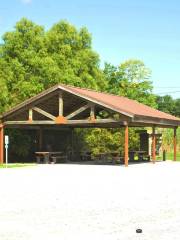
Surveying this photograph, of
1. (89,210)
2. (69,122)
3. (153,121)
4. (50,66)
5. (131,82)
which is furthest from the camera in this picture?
(131,82)

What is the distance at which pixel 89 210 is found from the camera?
9.81 metres

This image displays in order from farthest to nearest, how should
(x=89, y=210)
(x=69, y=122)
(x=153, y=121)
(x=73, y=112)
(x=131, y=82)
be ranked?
(x=131, y=82) → (x=73, y=112) → (x=153, y=121) → (x=69, y=122) → (x=89, y=210)

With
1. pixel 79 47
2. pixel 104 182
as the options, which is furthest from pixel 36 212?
pixel 79 47

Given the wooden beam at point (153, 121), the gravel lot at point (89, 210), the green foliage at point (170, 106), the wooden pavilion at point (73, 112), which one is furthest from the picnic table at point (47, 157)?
the green foliage at point (170, 106)

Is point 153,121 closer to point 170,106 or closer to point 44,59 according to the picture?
point 44,59

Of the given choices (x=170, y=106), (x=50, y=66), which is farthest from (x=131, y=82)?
(x=170, y=106)

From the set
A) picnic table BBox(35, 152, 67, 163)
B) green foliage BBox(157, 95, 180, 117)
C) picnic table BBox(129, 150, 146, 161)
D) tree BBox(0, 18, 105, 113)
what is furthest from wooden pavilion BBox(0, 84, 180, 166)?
green foliage BBox(157, 95, 180, 117)

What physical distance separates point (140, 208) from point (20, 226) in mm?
2985

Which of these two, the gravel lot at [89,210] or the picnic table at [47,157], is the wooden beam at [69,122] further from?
the gravel lot at [89,210]

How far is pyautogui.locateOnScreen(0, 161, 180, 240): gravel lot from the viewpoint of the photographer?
7.56 meters

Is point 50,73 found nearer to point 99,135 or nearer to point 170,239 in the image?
point 99,135

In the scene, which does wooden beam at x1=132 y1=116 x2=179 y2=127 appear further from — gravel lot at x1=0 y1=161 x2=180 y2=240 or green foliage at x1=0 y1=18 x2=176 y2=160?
gravel lot at x1=0 y1=161 x2=180 y2=240

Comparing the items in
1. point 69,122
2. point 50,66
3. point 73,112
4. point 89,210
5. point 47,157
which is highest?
point 50,66

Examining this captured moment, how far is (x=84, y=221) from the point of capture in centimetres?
855
